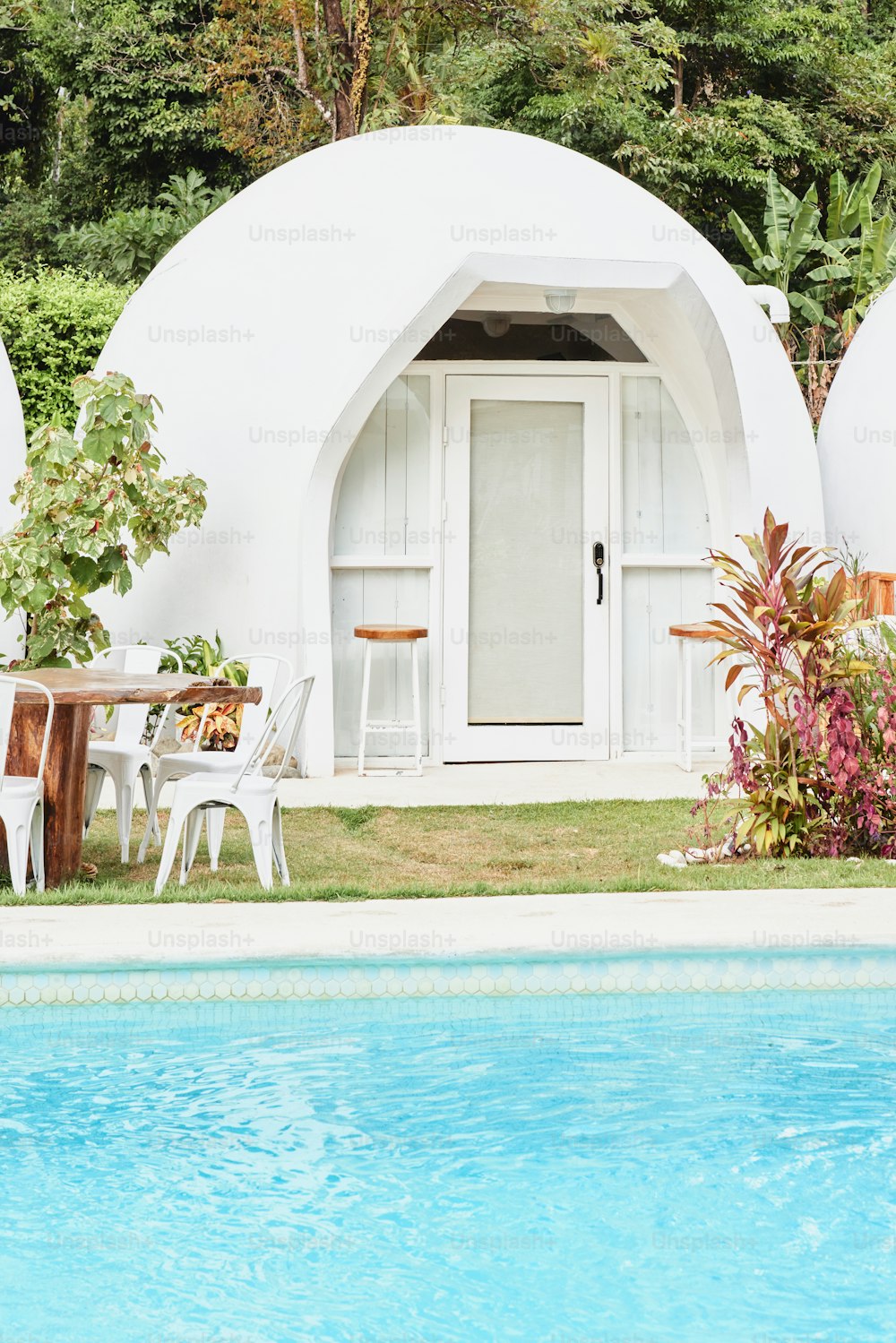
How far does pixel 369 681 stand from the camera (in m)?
10.3

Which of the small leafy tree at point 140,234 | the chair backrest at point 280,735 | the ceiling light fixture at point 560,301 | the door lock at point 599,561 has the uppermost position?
the small leafy tree at point 140,234

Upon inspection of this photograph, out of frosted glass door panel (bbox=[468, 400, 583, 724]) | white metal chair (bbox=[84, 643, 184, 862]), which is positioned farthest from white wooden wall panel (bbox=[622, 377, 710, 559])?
white metal chair (bbox=[84, 643, 184, 862])

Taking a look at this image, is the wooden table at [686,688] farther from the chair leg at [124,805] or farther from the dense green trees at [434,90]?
the dense green trees at [434,90]

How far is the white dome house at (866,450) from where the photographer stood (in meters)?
11.4

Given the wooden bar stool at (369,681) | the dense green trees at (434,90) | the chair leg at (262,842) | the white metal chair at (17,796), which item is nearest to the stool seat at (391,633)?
the wooden bar stool at (369,681)

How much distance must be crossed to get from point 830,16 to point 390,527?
15590 mm

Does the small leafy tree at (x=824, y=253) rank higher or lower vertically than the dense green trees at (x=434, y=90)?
lower

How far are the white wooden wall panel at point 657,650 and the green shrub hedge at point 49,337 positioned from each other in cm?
691

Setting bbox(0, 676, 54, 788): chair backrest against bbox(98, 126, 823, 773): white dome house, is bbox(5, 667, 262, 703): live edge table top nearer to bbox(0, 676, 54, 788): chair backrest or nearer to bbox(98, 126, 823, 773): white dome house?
bbox(0, 676, 54, 788): chair backrest

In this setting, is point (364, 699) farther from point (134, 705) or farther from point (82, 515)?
point (134, 705)

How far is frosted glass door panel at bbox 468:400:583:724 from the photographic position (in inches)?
417

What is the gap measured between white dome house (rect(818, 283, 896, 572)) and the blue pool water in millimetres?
6679

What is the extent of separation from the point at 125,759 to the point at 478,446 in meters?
3.98

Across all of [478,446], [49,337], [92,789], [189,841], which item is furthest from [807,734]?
[49,337]
